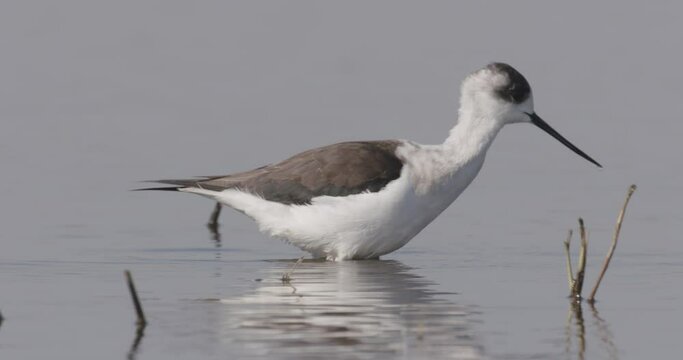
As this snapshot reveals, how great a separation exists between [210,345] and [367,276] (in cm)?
341

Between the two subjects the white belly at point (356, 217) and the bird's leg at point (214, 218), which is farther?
the bird's leg at point (214, 218)

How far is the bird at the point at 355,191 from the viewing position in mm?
13523

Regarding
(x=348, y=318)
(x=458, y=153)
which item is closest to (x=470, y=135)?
(x=458, y=153)

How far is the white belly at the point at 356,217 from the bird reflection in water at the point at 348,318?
0.60 meters

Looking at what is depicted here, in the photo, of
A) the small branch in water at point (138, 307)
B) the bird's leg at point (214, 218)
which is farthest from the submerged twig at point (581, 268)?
the bird's leg at point (214, 218)

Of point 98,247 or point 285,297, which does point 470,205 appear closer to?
point 98,247

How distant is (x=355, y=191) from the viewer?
13.6 m

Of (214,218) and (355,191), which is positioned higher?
(355,191)

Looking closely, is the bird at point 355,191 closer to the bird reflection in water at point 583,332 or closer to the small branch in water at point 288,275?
the small branch in water at point 288,275

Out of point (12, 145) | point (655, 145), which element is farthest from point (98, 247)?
point (655, 145)

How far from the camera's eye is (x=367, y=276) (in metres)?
12.9

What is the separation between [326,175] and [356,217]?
0.45m

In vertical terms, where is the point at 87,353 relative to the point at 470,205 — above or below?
below

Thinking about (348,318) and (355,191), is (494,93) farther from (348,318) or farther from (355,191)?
(348,318)
